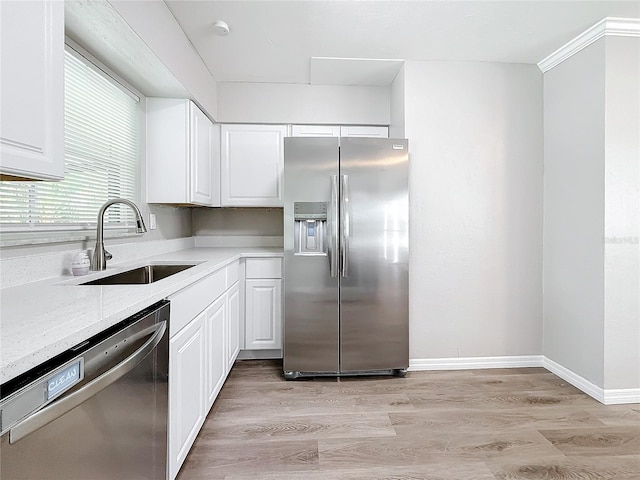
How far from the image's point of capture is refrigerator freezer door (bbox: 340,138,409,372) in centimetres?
247

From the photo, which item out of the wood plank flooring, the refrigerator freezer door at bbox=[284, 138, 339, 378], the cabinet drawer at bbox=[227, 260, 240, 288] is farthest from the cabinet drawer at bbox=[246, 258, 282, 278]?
the wood plank flooring

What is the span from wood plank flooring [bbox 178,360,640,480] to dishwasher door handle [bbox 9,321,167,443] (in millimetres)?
845

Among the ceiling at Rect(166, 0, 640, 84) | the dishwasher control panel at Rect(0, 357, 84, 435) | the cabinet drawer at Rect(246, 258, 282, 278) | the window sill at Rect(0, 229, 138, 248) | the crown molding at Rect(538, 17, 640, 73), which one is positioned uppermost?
the ceiling at Rect(166, 0, 640, 84)

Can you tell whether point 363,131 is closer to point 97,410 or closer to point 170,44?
point 170,44

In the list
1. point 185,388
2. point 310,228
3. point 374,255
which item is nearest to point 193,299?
point 185,388

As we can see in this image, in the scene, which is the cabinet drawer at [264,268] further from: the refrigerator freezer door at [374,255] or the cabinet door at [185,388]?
the cabinet door at [185,388]

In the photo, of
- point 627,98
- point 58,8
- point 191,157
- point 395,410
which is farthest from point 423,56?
point 395,410

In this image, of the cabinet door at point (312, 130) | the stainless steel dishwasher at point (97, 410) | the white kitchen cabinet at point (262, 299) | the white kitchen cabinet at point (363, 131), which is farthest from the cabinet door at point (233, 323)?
the white kitchen cabinet at point (363, 131)

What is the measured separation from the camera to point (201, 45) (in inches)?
96.1

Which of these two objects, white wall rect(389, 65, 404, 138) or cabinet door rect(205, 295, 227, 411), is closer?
cabinet door rect(205, 295, 227, 411)

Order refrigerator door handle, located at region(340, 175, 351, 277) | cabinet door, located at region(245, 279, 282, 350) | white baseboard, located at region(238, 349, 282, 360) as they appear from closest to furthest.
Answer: refrigerator door handle, located at region(340, 175, 351, 277), cabinet door, located at region(245, 279, 282, 350), white baseboard, located at region(238, 349, 282, 360)

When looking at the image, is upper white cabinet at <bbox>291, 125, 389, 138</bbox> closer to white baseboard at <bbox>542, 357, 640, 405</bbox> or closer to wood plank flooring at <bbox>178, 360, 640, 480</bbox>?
wood plank flooring at <bbox>178, 360, 640, 480</bbox>

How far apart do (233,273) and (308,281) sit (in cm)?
Answer: 56

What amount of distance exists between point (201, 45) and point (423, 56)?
66.2 inches
